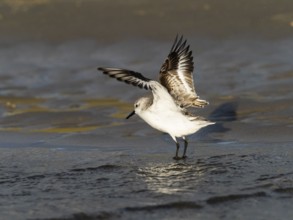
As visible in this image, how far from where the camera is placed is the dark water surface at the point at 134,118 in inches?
295

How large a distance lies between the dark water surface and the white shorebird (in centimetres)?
37

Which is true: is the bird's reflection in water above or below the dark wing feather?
below

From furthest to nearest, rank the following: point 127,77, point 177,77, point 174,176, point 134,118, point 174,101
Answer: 1. point 134,118
2. point 177,77
3. point 174,101
4. point 127,77
5. point 174,176

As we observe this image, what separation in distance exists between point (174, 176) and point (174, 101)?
124cm

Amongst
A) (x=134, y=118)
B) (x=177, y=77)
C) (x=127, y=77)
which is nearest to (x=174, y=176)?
(x=127, y=77)

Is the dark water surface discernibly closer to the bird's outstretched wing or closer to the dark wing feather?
the bird's outstretched wing

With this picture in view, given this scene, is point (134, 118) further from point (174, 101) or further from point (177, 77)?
point (174, 101)

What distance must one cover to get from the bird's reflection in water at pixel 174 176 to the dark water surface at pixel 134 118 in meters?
0.01

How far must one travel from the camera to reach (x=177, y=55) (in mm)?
9617

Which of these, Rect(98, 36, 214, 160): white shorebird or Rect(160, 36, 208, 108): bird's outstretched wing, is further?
Rect(160, 36, 208, 108): bird's outstretched wing

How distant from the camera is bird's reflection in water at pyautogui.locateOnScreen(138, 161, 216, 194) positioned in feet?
25.6

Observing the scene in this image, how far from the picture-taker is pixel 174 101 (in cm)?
928

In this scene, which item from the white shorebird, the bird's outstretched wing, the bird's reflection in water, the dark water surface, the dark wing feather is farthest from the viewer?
the bird's outstretched wing

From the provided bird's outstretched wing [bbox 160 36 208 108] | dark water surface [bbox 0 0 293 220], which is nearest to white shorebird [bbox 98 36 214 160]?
bird's outstretched wing [bbox 160 36 208 108]
